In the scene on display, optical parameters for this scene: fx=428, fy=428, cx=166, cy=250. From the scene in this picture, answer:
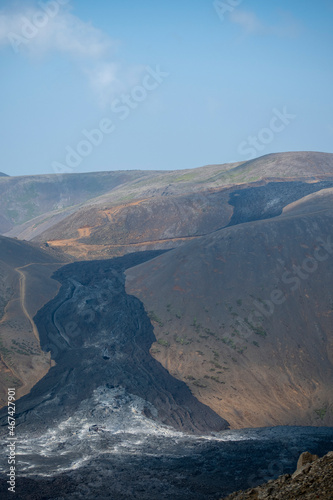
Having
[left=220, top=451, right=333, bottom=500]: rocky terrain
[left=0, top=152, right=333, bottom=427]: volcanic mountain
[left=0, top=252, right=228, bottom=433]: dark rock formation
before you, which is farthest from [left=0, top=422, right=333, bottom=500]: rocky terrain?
[left=220, top=451, right=333, bottom=500]: rocky terrain

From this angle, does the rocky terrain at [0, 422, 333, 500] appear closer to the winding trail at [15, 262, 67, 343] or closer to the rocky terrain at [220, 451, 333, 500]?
the rocky terrain at [220, 451, 333, 500]

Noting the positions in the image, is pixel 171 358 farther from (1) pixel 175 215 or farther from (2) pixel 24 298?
(1) pixel 175 215

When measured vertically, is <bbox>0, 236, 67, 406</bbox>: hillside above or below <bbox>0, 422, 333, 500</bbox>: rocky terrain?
above

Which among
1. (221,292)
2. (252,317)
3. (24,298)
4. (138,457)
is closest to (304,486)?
(138,457)

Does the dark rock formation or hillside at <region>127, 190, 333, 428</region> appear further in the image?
hillside at <region>127, 190, 333, 428</region>

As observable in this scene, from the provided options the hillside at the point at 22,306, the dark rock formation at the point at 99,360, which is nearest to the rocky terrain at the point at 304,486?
the dark rock formation at the point at 99,360

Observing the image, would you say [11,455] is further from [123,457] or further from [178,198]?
[178,198]

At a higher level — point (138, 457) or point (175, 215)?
point (175, 215)

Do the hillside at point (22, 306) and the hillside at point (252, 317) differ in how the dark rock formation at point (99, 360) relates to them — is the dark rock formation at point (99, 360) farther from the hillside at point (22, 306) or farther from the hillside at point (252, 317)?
the hillside at point (252, 317)
